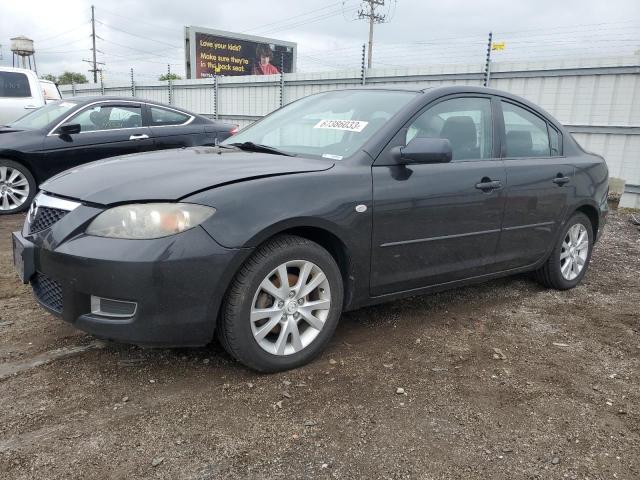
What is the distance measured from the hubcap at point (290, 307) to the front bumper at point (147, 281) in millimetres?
242

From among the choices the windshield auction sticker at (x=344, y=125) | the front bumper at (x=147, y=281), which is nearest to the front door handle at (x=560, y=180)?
the windshield auction sticker at (x=344, y=125)

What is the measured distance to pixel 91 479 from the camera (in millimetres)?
2061

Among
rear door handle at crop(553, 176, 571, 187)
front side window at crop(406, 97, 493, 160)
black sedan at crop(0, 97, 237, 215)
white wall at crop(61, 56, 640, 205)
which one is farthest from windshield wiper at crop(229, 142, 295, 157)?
white wall at crop(61, 56, 640, 205)

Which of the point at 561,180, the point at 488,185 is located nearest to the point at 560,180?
the point at 561,180

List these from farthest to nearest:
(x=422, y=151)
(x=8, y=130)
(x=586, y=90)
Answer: (x=586, y=90)
(x=8, y=130)
(x=422, y=151)

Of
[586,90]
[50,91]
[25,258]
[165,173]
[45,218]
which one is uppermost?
[586,90]

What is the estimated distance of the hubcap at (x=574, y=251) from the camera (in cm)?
459

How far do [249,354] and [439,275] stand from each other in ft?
4.70

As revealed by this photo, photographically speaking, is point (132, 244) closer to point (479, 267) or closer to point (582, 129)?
point (479, 267)

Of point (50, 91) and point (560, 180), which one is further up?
point (50, 91)

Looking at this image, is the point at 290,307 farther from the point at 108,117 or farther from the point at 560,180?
the point at 108,117

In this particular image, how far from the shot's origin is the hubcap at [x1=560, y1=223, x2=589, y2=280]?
4.59 metres

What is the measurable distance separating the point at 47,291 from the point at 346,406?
1.58 metres

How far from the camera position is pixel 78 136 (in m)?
7.03
